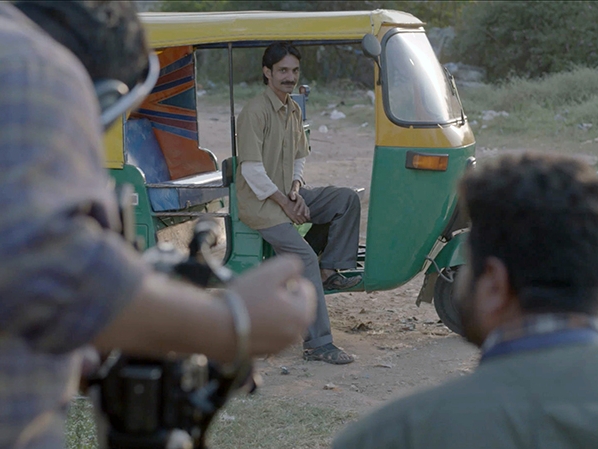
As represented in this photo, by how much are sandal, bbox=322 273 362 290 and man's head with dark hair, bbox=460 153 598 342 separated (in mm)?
4204

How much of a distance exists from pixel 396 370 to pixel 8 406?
14.9ft

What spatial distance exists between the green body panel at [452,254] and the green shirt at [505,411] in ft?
13.6

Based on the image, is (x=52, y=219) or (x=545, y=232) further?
(x=545, y=232)

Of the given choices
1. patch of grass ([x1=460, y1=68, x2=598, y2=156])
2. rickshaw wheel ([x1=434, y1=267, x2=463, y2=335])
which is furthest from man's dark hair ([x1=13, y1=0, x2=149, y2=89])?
patch of grass ([x1=460, y1=68, x2=598, y2=156])

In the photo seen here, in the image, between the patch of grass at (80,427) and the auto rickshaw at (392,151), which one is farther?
the auto rickshaw at (392,151)

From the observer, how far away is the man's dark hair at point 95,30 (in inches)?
57.7

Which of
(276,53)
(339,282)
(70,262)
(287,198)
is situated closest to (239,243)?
(287,198)

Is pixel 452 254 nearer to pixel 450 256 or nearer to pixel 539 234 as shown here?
pixel 450 256

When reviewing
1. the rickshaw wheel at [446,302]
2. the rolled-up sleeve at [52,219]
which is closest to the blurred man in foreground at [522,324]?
the rolled-up sleeve at [52,219]

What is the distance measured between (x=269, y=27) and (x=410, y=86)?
98 cm

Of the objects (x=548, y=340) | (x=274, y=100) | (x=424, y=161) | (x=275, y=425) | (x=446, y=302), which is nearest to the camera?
(x=548, y=340)

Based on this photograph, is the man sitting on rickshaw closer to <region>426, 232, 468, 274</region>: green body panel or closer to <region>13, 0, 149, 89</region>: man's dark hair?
<region>426, 232, 468, 274</region>: green body panel

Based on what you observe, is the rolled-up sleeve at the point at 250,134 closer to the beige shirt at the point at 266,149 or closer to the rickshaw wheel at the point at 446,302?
the beige shirt at the point at 266,149

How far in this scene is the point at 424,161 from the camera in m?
5.61
